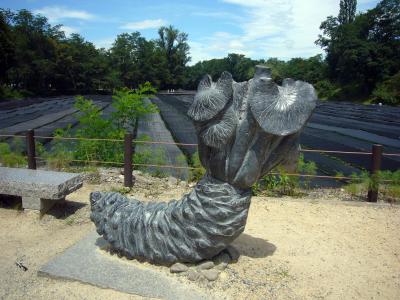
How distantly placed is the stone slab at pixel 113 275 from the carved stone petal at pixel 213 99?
171 cm

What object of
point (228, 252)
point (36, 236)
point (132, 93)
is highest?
point (132, 93)

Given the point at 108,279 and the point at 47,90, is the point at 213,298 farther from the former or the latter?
the point at 47,90

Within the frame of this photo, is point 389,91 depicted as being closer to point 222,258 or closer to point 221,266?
point 222,258

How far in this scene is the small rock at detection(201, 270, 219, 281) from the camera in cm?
400

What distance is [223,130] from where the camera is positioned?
3723 mm

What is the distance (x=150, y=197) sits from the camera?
743cm

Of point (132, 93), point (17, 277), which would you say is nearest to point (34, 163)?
point (132, 93)

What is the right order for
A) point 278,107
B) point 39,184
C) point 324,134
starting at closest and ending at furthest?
1. point 278,107
2. point 39,184
3. point 324,134

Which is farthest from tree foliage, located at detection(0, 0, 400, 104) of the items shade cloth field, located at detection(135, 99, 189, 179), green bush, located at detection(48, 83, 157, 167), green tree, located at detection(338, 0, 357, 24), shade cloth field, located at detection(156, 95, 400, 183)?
green bush, located at detection(48, 83, 157, 167)

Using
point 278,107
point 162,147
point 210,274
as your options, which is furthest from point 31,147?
point 278,107

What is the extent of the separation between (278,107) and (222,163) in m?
0.79

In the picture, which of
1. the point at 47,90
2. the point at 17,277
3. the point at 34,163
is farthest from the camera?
the point at 47,90

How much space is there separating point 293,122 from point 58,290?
2.88m

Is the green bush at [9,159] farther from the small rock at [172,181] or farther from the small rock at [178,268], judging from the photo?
the small rock at [178,268]
